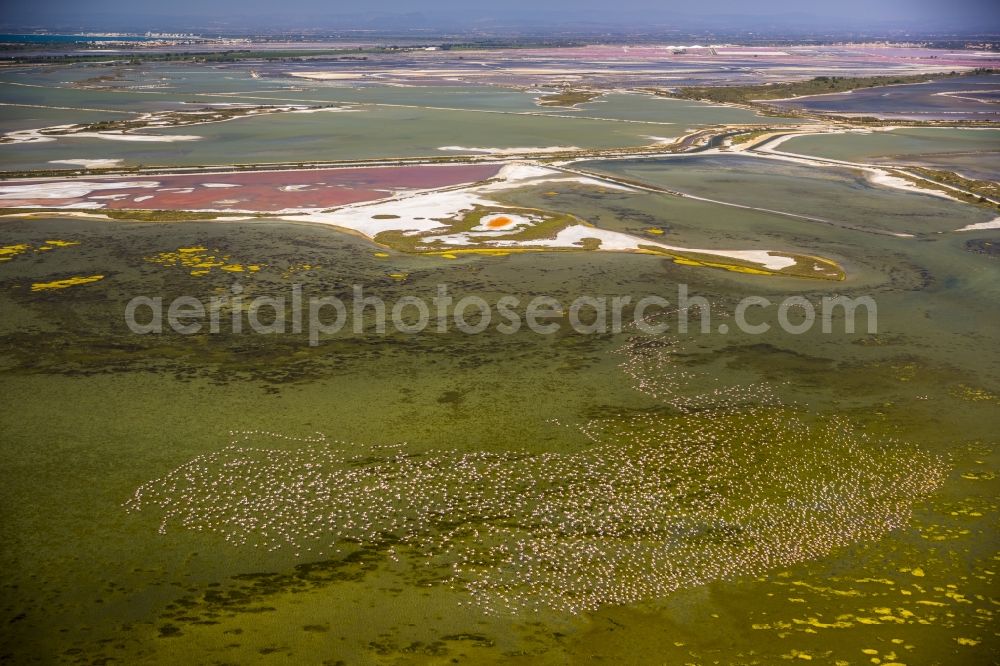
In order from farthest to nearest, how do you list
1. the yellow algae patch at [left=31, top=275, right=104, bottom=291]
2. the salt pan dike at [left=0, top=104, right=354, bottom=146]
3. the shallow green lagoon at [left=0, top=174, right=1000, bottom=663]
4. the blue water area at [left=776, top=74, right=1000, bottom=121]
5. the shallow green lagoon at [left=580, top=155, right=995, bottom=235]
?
1. the blue water area at [left=776, top=74, right=1000, bottom=121]
2. the salt pan dike at [left=0, top=104, right=354, bottom=146]
3. the shallow green lagoon at [left=580, top=155, right=995, bottom=235]
4. the yellow algae patch at [left=31, top=275, right=104, bottom=291]
5. the shallow green lagoon at [left=0, top=174, right=1000, bottom=663]

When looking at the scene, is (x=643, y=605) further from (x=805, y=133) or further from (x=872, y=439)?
(x=805, y=133)

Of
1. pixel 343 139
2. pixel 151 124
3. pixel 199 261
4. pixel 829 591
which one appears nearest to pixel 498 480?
pixel 829 591

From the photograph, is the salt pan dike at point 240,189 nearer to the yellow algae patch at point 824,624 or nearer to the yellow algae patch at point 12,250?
the yellow algae patch at point 12,250

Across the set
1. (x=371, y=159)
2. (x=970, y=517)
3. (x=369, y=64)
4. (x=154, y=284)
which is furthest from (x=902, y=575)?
(x=369, y=64)

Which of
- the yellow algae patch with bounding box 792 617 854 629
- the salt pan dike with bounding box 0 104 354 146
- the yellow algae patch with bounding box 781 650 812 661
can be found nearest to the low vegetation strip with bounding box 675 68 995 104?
the salt pan dike with bounding box 0 104 354 146

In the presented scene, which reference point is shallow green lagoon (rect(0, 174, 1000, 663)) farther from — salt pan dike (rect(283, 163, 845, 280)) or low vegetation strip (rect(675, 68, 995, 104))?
low vegetation strip (rect(675, 68, 995, 104))

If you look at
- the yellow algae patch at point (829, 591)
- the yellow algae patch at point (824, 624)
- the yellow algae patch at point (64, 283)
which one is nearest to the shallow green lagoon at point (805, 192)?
the yellow algae patch at point (829, 591)
